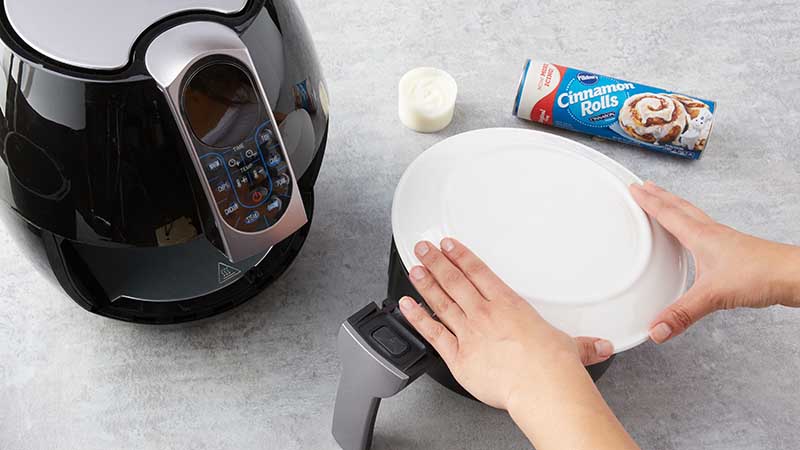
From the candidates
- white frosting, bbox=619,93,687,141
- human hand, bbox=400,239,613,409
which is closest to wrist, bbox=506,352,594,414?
human hand, bbox=400,239,613,409

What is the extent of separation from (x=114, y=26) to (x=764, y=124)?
926mm

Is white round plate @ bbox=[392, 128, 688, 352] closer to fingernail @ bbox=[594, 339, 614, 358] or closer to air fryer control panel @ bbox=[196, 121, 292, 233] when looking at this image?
fingernail @ bbox=[594, 339, 614, 358]

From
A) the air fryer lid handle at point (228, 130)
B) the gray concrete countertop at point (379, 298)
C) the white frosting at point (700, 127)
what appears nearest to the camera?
the air fryer lid handle at point (228, 130)

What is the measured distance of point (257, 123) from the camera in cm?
69

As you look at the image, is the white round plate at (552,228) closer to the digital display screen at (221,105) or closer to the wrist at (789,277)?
the wrist at (789,277)

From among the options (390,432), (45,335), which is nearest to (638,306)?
(390,432)

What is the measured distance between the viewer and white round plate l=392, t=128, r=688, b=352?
2.59 feet

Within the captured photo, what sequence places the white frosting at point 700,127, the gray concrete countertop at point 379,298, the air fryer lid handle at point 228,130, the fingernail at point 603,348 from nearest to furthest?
the air fryer lid handle at point 228,130
the fingernail at point 603,348
the gray concrete countertop at point 379,298
the white frosting at point 700,127

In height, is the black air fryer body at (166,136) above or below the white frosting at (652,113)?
above

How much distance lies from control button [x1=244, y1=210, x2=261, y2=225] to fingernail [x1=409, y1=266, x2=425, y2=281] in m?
0.17

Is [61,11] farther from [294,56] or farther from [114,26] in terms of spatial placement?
[294,56]

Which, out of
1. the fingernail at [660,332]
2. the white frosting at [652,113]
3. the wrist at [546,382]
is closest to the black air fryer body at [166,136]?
the wrist at [546,382]

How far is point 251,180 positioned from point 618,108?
1.94 ft

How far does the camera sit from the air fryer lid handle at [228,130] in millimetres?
648
